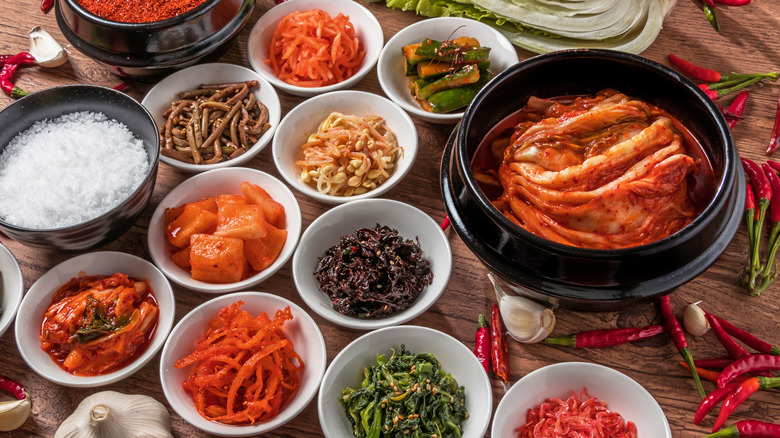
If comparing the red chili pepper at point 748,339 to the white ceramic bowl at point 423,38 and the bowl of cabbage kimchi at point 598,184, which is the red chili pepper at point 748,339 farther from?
the white ceramic bowl at point 423,38

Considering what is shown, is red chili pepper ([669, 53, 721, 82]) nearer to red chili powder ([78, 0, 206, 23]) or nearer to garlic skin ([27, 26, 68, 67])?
red chili powder ([78, 0, 206, 23])

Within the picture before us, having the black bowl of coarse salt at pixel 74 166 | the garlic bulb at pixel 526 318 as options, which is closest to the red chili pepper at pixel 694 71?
the garlic bulb at pixel 526 318

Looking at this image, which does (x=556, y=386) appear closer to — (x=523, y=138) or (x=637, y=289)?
(x=637, y=289)

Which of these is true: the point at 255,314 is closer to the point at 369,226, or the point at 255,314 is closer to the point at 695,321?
the point at 369,226

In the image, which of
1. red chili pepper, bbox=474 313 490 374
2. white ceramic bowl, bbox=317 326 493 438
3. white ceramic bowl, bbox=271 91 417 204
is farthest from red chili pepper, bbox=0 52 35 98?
red chili pepper, bbox=474 313 490 374

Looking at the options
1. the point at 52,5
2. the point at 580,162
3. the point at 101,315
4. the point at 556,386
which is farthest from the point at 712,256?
the point at 52,5

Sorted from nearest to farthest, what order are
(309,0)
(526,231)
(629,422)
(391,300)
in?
1. (526,231)
2. (629,422)
3. (391,300)
4. (309,0)
